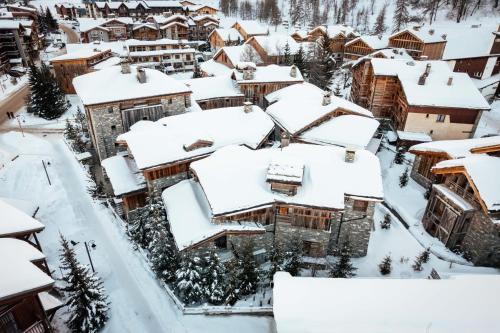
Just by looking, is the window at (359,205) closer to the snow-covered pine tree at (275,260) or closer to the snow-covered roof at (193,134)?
the snow-covered pine tree at (275,260)

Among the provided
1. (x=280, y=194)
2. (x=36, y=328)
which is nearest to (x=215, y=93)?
(x=280, y=194)

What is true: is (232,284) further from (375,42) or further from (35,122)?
(375,42)

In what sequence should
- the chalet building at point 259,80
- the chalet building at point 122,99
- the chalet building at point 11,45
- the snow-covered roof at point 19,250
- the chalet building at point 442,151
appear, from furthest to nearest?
the chalet building at point 11,45 → the chalet building at point 259,80 → the chalet building at point 122,99 → the chalet building at point 442,151 → the snow-covered roof at point 19,250

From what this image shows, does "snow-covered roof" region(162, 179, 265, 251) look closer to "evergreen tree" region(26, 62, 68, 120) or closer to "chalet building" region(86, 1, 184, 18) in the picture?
"evergreen tree" region(26, 62, 68, 120)

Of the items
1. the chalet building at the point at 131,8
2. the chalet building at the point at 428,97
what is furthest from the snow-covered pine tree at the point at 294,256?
the chalet building at the point at 131,8

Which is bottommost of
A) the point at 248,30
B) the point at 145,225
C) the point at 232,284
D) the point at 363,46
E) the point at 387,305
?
the point at 232,284

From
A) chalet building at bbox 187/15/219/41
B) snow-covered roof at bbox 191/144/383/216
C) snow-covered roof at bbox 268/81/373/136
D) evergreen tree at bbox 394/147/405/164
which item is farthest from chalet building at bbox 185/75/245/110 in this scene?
chalet building at bbox 187/15/219/41
